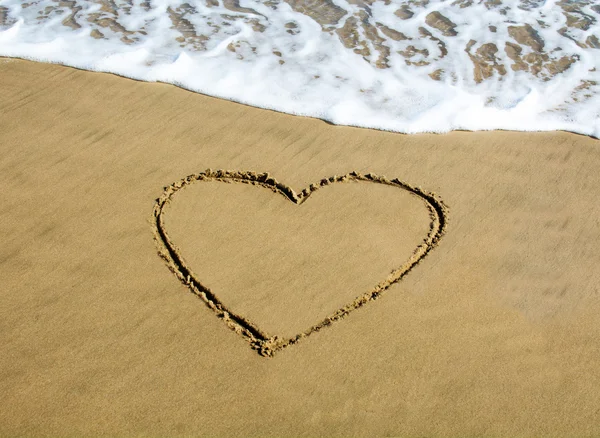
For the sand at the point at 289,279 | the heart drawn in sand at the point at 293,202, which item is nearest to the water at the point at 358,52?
the sand at the point at 289,279

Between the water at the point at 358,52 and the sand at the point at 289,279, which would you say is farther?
the water at the point at 358,52

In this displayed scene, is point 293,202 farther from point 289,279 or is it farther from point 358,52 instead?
point 358,52

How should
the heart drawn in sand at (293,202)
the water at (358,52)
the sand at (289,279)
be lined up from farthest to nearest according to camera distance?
1. the water at (358,52)
2. the heart drawn in sand at (293,202)
3. the sand at (289,279)

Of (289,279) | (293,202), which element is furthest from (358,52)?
(289,279)

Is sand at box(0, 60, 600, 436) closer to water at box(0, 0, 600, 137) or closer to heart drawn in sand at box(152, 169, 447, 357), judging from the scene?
heart drawn in sand at box(152, 169, 447, 357)

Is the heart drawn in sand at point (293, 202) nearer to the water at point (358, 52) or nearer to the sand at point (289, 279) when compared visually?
the sand at point (289, 279)

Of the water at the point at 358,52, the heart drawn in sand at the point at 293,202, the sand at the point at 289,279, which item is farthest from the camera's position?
the water at the point at 358,52
